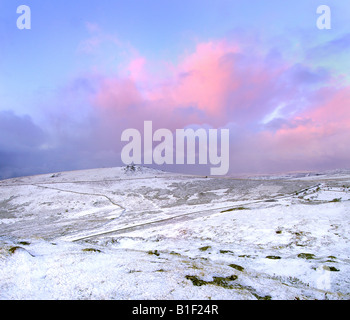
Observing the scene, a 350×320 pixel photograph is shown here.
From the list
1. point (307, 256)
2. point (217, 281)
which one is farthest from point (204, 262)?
point (307, 256)

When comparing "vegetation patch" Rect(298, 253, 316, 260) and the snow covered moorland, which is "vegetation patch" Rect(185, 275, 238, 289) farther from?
"vegetation patch" Rect(298, 253, 316, 260)

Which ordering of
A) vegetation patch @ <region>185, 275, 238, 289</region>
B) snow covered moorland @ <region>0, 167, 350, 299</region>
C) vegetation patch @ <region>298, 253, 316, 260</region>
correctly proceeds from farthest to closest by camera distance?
vegetation patch @ <region>298, 253, 316, 260</region> → vegetation patch @ <region>185, 275, 238, 289</region> → snow covered moorland @ <region>0, 167, 350, 299</region>

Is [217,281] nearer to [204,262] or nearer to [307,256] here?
[204,262]

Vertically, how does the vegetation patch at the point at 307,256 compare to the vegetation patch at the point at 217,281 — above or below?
below

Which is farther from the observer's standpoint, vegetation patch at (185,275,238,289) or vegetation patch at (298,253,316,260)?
vegetation patch at (298,253,316,260)

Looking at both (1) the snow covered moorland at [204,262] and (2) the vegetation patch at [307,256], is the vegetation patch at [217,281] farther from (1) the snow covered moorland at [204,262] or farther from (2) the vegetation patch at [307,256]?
(2) the vegetation patch at [307,256]

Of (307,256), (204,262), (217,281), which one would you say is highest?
(217,281)

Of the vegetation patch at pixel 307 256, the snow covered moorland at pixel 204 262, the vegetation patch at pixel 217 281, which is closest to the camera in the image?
the snow covered moorland at pixel 204 262

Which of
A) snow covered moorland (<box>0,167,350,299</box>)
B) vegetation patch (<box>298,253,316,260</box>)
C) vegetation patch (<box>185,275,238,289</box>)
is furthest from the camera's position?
vegetation patch (<box>298,253,316,260</box>)

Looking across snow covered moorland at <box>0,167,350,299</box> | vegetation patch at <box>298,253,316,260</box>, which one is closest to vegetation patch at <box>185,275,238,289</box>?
snow covered moorland at <box>0,167,350,299</box>

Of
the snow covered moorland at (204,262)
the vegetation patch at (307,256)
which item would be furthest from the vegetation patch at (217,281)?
the vegetation patch at (307,256)
